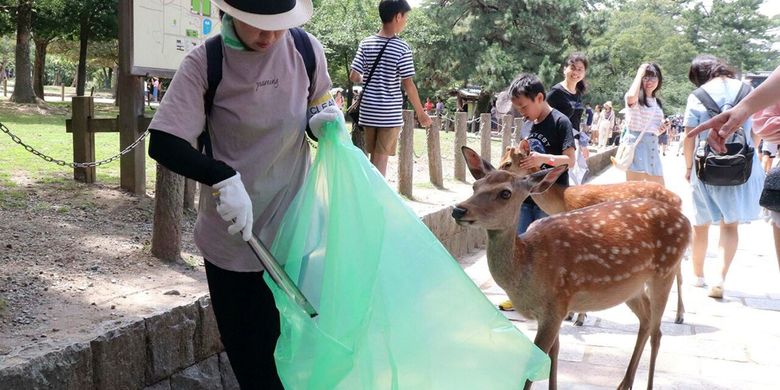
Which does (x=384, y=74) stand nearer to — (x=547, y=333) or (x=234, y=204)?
(x=547, y=333)

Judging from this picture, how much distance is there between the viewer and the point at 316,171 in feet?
9.00

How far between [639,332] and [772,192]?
1.11 m

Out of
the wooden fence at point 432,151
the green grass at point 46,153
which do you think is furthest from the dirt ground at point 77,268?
the wooden fence at point 432,151

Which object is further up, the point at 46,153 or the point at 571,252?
the point at 571,252

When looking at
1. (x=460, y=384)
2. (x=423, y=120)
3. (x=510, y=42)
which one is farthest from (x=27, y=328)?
(x=510, y=42)

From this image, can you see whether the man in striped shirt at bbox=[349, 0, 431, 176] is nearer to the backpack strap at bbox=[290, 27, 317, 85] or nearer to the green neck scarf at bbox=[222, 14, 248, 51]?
the backpack strap at bbox=[290, 27, 317, 85]

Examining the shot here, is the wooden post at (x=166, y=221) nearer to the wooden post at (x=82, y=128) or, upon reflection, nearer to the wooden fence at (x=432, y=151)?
the wooden post at (x=82, y=128)

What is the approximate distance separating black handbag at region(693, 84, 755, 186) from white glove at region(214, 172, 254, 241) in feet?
14.6

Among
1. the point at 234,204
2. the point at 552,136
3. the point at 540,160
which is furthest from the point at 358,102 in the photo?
the point at 234,204

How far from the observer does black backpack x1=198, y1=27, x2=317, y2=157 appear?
242 cm

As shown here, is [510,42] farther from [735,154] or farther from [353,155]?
[353,155]

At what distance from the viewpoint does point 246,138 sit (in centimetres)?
252

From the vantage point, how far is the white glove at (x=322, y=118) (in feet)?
8.62

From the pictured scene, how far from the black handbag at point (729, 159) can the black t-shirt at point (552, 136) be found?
139 centimetres
